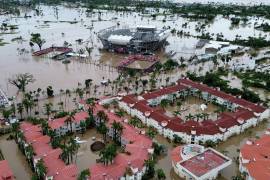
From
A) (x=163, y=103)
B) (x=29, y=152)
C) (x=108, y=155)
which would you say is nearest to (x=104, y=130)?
(x=108, y=155)

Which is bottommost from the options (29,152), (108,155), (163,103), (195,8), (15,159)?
(15,159)

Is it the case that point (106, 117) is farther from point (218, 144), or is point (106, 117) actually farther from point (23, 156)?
point (218, 144)

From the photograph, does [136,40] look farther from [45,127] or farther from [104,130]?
[45,127]

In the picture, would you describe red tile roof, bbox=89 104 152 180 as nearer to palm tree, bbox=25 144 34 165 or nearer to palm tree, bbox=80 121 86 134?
palm tree, bbox=80 121 86 134

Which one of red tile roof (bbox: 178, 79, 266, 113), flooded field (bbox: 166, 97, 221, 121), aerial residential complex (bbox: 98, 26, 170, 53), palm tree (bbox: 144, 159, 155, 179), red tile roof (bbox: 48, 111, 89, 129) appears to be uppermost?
aerial residential complex (bbox: 98, 26, 170, 53)

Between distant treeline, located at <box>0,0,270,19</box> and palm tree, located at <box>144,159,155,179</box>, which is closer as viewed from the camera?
palm tree, located at <box>144,159,155,179</box>

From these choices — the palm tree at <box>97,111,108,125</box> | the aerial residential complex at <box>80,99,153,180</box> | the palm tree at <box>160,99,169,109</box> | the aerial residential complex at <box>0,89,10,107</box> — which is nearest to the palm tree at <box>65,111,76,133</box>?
the palm tree at <box>97,111,108,125</box>

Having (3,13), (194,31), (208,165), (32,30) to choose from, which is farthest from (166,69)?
(3,13)
